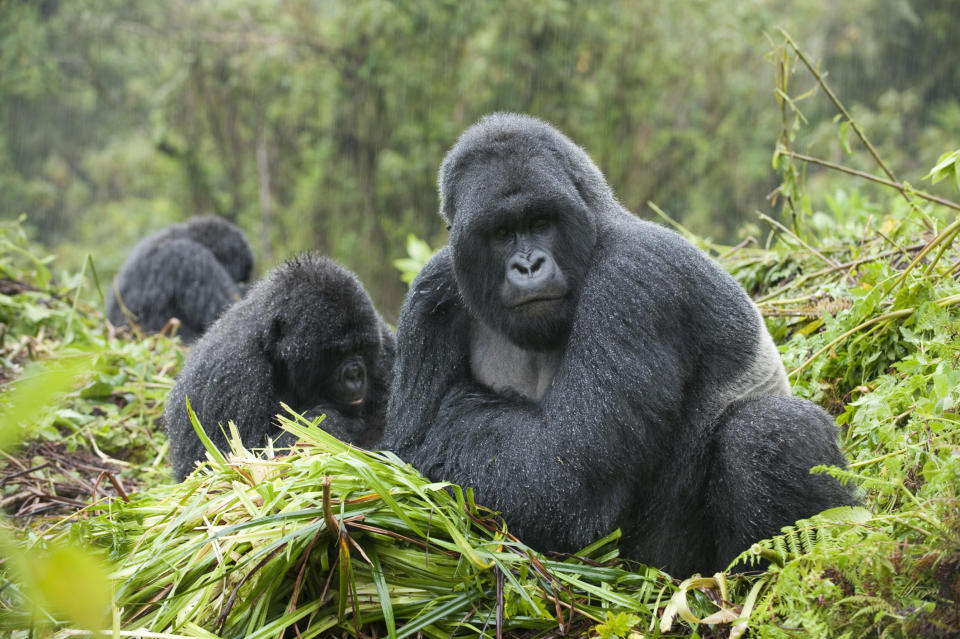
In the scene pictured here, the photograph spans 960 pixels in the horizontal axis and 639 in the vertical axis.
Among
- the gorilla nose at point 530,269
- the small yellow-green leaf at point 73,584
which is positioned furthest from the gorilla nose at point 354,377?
the small yellow-green leaf at point 73,584

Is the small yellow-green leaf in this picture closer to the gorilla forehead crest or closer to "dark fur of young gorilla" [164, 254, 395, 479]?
the gorilla forehead crest

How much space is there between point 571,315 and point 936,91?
50.4 feet

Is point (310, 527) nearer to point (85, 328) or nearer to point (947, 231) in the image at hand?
point (947, 231)

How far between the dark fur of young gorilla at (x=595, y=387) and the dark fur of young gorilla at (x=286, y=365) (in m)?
0.86

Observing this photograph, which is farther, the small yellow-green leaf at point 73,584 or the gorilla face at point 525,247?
the gorilla face at point 525,247

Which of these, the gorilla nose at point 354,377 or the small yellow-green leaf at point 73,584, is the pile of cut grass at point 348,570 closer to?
the gorilla nose at point 354,377

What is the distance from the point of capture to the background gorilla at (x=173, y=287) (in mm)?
6719

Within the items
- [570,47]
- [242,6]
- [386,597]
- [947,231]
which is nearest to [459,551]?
[386,597]

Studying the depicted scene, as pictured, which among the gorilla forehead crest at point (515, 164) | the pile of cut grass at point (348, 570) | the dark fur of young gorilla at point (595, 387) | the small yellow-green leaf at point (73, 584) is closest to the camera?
the small yellow-green leaf at point (73, 584)

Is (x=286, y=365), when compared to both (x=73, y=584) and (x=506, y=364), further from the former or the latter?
(x=73, y=584)

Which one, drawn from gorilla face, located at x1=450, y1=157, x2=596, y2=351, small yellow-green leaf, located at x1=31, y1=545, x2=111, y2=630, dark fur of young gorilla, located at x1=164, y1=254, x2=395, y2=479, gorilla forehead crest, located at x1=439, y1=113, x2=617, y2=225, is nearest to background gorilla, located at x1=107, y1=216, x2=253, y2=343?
dark fur of young gorilla, located at x1=164, y1=254, x2=395, y2=479

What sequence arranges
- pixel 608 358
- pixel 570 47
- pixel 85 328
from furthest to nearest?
pixel 570 47, pixel 85 328, pixel 608 358

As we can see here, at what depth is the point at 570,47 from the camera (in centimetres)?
1190

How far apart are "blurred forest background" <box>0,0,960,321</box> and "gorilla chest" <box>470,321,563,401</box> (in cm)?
761
